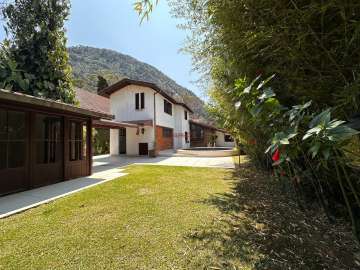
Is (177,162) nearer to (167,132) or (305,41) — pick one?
(167,132)

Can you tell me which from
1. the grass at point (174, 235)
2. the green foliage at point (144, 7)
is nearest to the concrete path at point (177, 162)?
the grass at point (174, 235)

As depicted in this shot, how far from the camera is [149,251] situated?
283cm

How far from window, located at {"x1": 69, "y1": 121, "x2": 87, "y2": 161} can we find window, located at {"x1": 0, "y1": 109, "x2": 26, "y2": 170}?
1.87m

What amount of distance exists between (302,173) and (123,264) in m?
3.19

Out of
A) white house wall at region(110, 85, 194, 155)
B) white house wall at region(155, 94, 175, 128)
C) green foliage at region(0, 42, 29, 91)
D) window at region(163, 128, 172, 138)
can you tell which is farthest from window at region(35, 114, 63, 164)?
window at region(163, 128, 172, 138)

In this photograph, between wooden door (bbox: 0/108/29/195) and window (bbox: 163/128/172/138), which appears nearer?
wooden door (bbox: 0/108/29/195)

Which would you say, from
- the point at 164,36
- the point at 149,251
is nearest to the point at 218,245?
→ the point at 149,251

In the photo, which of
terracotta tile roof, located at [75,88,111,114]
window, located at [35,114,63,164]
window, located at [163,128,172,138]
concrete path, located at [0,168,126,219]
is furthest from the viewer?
window, located at [163,128,172,138]

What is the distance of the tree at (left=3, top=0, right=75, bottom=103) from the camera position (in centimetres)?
863

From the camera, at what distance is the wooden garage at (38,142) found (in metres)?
5.52

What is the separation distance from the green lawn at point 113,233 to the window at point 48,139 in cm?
216

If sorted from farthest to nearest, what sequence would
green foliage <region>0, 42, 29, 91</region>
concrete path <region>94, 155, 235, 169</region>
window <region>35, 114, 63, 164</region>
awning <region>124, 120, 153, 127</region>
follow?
1. awning <region>124, 120, 153, 127</region>
2. concrete path <region>94, 155, 235, 169</region>
3. green foliage <region>0, 42, 29, 91</region>
4. window <region>35, 114, 63, 164</region>

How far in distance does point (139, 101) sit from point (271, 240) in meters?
16.9

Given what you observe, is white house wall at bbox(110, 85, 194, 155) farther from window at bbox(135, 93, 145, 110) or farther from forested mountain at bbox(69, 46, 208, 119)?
forested mountain at bbox(69, 46, 208, 119)
